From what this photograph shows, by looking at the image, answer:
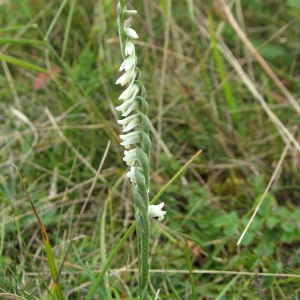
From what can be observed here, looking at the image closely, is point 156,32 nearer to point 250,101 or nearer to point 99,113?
point 250,101

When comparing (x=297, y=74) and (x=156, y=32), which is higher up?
(x=156, y=32)

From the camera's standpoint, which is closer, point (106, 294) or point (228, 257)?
point (106, 294)

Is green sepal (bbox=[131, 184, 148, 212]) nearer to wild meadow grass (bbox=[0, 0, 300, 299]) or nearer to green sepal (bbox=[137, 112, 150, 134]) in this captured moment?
green sepal (bbox=[137, 112, 150, 134])

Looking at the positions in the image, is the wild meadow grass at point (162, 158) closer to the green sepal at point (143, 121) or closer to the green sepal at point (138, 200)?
the green sepal at point (138, 200)

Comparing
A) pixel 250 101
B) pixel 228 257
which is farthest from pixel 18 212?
pixel 250 101

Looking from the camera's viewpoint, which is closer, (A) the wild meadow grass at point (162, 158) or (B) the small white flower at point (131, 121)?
(B) the small white flower at point (131, 121)

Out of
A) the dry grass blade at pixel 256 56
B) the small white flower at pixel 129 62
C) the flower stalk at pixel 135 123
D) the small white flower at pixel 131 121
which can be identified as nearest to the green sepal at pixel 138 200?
the flower stalk at pixel 135 123

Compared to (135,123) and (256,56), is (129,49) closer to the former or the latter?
(135,123)
